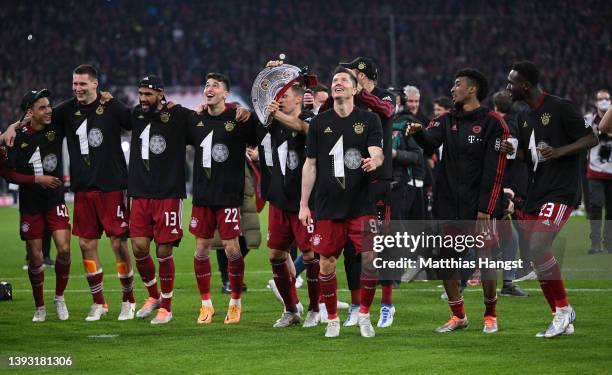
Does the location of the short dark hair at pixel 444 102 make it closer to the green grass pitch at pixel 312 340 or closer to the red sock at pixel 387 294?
the green grass pitch at pixel 312 340

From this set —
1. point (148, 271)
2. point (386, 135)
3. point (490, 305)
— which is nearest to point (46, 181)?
point (148, 271)

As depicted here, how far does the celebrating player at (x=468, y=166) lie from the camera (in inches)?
381

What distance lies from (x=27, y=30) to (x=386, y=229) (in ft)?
125

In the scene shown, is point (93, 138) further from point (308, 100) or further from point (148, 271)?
point (308, 100)

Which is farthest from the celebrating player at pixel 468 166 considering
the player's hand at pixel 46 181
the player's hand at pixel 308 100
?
the player's hand at pixel 46 181

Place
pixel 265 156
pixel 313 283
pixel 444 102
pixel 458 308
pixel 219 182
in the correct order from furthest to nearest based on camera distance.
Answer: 1. pixel 444 102
2. pixel 265 156
3. pixel 219 182
4. pixel 313 283
5. pixel 458 308

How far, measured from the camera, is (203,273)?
11023 millimetres

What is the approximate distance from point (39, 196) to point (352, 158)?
3459 mm

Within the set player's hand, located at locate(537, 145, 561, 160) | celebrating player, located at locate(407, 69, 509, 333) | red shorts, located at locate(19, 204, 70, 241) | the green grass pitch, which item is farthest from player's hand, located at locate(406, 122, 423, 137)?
red shorts, located at locate(19, 204, 70, 241)

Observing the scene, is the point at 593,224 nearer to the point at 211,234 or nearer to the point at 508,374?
the point at 211,234

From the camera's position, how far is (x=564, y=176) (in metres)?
9.52

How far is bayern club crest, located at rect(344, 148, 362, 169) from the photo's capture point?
9.59 m

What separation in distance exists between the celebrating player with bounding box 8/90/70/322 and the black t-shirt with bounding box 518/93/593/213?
15.2 ft

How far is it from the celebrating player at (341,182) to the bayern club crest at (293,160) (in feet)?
2.69
